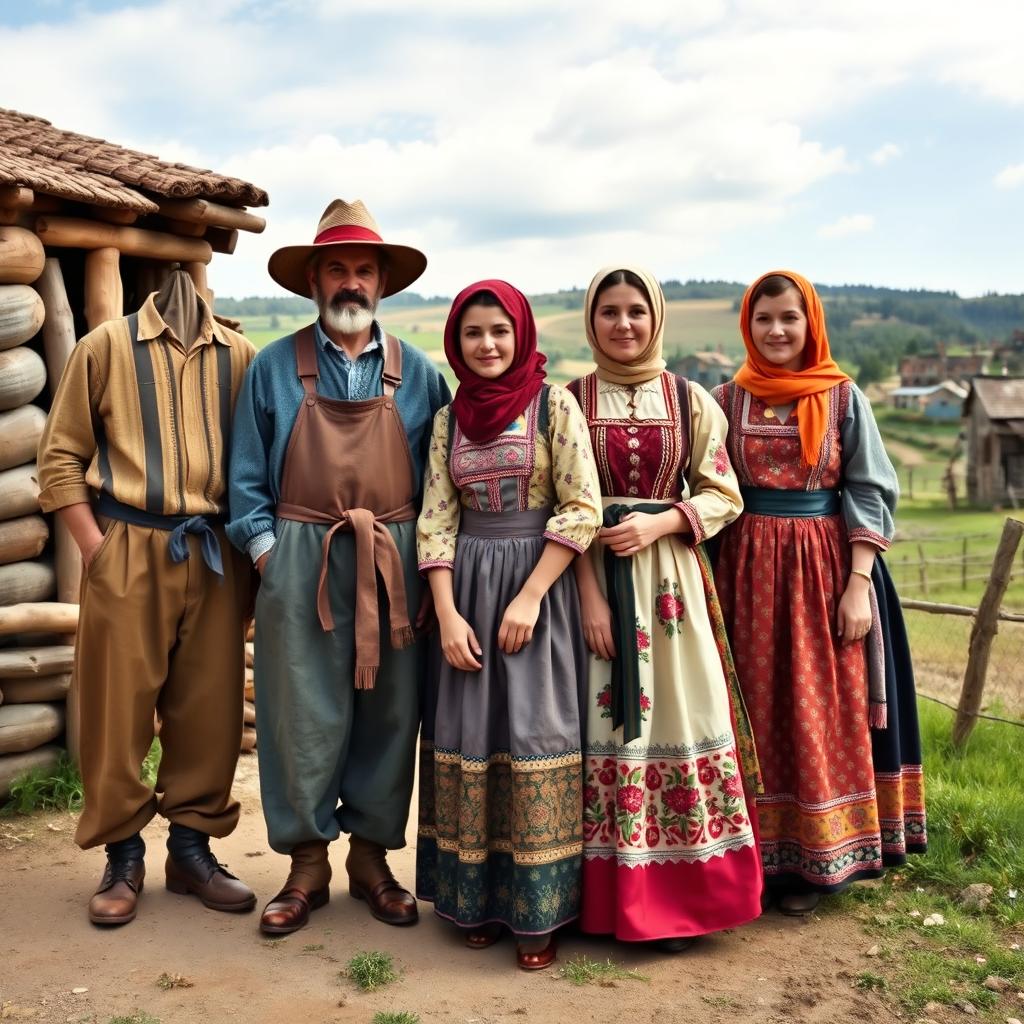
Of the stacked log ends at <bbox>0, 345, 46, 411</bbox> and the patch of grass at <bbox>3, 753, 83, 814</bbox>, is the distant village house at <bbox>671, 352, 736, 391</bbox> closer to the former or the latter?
the stacked log ends at <bbox>0, 345, 46, 411</bbox>

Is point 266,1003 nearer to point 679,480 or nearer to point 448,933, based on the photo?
point 448,933

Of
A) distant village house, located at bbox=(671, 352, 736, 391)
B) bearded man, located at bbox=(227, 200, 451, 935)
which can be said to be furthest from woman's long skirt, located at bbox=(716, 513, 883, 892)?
distant village house, located at bbox=(671, 352, 736, 391)

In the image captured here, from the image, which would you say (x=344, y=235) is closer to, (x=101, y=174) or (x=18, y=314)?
(x=18, y=314)

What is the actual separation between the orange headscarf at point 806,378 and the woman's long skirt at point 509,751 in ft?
3.06

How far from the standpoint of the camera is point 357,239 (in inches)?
139

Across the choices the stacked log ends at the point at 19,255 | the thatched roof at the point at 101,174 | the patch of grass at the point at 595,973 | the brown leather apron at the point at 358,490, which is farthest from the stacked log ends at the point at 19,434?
the patch of grass at the point at 595,973

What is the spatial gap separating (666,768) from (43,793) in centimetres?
309

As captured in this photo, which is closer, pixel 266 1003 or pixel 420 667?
pixel 266 1003

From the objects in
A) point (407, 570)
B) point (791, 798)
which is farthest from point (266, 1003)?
point (791, 798)

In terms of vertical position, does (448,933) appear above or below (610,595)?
below

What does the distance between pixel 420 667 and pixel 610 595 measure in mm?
697

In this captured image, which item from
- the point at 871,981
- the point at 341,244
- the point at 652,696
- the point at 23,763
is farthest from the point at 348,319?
the point at 23,763

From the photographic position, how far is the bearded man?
3.46 m

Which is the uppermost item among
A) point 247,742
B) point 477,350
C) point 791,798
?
point 477,350
